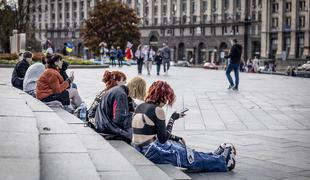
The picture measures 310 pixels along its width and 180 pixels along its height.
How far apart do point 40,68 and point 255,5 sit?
A: 265 feet

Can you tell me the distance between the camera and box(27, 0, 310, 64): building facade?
272 feet

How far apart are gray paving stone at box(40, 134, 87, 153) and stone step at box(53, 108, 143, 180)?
22 centimetres

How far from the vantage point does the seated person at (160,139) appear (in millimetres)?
5984

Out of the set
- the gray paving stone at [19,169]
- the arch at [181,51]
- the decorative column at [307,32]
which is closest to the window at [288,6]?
the decorative column at [307,32]

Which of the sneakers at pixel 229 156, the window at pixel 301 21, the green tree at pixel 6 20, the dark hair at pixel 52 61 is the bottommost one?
the sneakers at pixel 229 156

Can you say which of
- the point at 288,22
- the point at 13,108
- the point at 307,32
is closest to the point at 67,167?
the point at 13,108

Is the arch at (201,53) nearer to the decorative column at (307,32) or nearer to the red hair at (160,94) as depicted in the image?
the decorative column at (307,32)

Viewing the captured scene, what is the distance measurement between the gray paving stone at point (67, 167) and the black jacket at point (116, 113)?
2156mm

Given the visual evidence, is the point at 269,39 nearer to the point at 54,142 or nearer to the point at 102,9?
the point at 102,9

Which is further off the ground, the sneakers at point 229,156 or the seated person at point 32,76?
the seated person at point 32,76

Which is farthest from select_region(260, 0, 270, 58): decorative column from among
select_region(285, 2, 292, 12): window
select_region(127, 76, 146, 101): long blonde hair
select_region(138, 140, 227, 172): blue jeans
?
select_region(138, 140, 227, 172): blue jeans

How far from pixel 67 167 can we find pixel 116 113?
2.64 m

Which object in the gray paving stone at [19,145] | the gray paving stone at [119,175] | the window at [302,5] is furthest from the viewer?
the window at [302,5]

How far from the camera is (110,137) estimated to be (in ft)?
23.0
